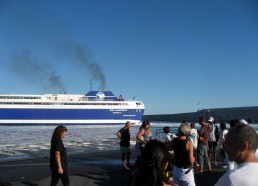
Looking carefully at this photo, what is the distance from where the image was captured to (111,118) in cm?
8425

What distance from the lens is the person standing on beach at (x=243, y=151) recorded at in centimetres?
201

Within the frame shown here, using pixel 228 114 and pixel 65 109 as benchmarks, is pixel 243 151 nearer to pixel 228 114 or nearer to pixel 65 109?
pixel 65 109

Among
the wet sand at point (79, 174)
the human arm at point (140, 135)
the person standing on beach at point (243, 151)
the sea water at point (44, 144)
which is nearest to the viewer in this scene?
the person standing on beach at point (243, 151)

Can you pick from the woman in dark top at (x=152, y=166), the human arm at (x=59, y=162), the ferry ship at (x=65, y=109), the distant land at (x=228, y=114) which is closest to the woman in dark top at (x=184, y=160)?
the human arm at (x=59, y=162)

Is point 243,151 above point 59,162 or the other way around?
above

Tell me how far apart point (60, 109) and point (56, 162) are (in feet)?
257

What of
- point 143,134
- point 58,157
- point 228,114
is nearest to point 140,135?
point 143,134

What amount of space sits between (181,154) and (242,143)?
353 cm

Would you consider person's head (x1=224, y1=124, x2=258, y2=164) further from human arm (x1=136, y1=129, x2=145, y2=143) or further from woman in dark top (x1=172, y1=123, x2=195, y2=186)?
human arm (x1=136, y1=129, x2=145, y2=143)

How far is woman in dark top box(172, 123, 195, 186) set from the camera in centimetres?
559

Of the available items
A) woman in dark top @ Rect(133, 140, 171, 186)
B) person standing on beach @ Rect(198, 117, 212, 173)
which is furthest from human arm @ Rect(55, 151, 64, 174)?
person standing on beach @ Rect(198, 117, 212, 173)

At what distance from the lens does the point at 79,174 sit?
9.79 m

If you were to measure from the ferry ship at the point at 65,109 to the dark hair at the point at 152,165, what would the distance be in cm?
8096

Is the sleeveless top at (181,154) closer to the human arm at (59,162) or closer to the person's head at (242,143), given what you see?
the human arm at (59,162)
